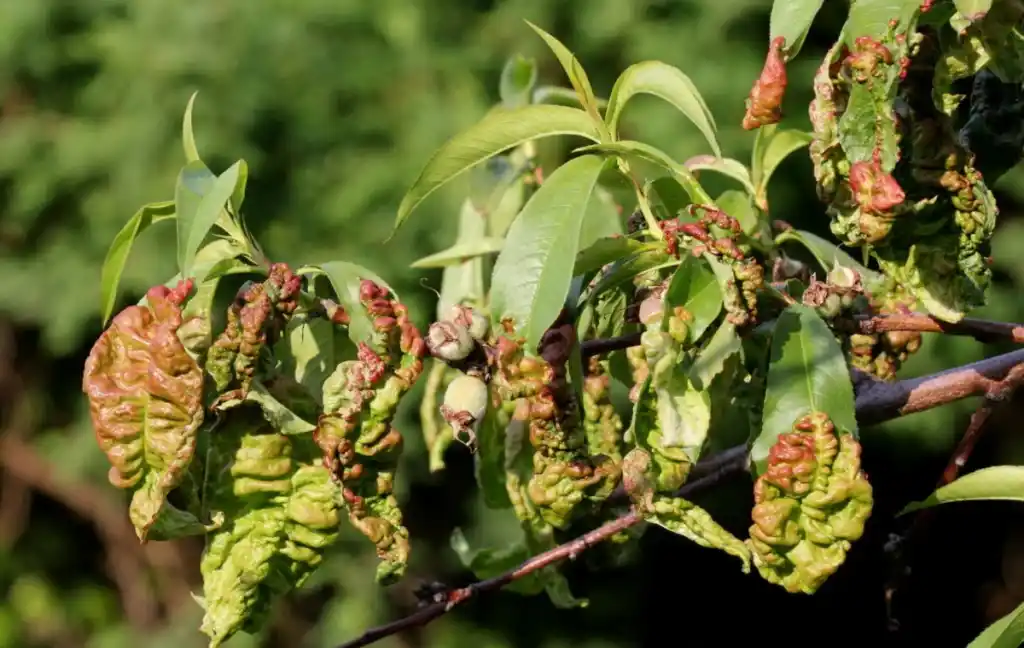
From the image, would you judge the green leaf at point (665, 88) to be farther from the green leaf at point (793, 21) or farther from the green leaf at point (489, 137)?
the green leaf at point (793, 21)

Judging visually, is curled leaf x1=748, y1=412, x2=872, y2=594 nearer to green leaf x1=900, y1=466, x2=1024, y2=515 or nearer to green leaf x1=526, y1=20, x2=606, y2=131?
green leaf x1=900, y1=466, x2=1024, y2=515

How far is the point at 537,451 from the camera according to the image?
46.3 inches

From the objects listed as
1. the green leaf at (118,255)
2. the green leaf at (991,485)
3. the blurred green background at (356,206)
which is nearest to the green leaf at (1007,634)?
the green leaf at (991,485)

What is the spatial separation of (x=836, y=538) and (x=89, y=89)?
3.13 meters

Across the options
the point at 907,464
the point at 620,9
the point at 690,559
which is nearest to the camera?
the point at 620,9

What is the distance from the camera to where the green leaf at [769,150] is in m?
1.41

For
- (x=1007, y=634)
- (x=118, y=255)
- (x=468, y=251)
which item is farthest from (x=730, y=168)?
(x=118, y=255)

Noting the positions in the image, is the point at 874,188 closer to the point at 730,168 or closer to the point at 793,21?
the point at 793,21

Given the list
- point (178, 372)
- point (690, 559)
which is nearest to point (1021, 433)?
point (690, 559)

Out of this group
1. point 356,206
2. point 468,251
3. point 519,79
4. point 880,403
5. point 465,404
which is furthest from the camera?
point 356,206

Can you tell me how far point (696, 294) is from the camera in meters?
1.09

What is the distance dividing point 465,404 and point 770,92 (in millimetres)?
404

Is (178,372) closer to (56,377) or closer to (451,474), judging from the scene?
(451,474)

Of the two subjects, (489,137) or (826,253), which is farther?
(826,253)
